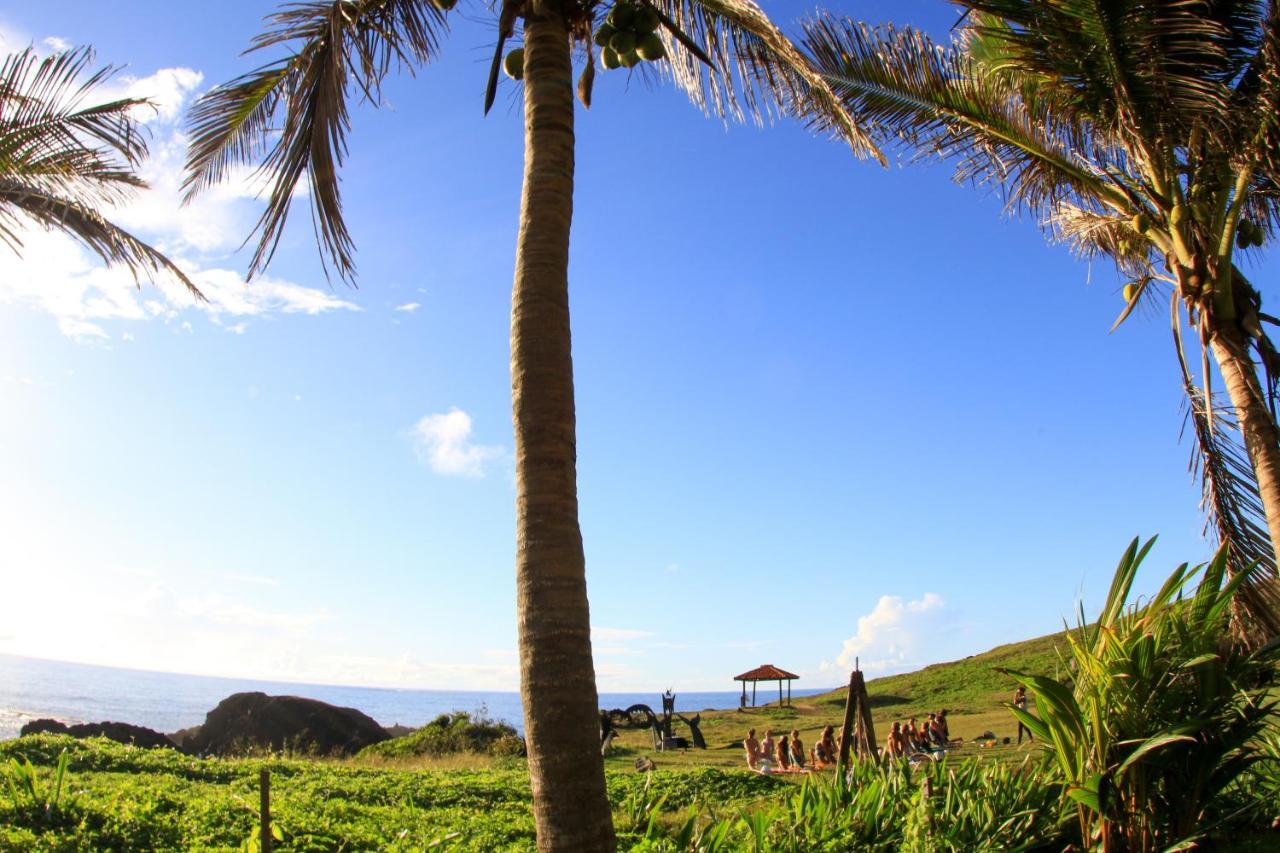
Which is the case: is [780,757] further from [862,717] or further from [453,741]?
[453,741]

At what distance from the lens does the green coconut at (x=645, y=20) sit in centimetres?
550

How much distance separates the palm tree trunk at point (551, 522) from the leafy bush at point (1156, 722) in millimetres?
2998

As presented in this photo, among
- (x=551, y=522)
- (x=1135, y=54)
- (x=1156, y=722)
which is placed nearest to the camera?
(x=551, y=522)

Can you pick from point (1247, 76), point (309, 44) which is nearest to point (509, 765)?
point (309, 44)

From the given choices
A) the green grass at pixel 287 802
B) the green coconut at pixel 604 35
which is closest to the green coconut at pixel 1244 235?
the green coconut at pixel 604 35

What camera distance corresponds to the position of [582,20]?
5805mm

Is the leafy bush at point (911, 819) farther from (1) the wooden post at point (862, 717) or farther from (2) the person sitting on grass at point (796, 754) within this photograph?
(2) the person sitting on grass at point (796, 754)

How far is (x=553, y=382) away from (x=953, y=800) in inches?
152

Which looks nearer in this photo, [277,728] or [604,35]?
[604,35]

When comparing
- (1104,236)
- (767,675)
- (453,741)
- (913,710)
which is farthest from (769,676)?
(1104,236)

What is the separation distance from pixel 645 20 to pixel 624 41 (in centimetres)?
18

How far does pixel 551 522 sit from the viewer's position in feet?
13.6

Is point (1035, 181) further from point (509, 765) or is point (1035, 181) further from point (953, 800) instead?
point (509, 765)

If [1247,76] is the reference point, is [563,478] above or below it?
below
